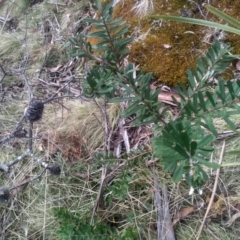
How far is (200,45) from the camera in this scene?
208 centimetres

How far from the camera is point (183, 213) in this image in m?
1.66

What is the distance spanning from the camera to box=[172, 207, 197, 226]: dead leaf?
1.65m

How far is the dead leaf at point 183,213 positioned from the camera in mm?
1646

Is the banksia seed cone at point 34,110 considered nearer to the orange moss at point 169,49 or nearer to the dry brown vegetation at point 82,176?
the dry brown vegetation at point 82,176

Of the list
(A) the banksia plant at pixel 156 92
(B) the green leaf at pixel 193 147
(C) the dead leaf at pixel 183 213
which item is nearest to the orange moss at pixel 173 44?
(C) the dead leaf at pixel 183 213

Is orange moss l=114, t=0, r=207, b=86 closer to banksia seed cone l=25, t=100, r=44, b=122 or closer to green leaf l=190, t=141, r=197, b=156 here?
banksia seed cone l=25, t=100, r=44, b=122

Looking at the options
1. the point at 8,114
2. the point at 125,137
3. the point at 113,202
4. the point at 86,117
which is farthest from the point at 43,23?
the point at 113,202

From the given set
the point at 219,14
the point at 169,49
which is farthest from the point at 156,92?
the point at 169,49

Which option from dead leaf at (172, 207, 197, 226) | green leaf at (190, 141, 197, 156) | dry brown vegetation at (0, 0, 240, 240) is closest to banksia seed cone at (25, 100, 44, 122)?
dry brown vegetation at (0, 0, 240, 240)


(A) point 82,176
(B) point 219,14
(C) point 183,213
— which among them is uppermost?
(B) point 219,14

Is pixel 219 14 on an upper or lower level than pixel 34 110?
upper

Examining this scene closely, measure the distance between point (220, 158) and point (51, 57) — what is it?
1470 mm

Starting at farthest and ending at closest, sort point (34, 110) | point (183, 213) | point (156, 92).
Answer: point (183, 213) < point (34, 110) < point (156, 92)

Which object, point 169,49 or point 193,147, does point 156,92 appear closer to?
point 193,147
